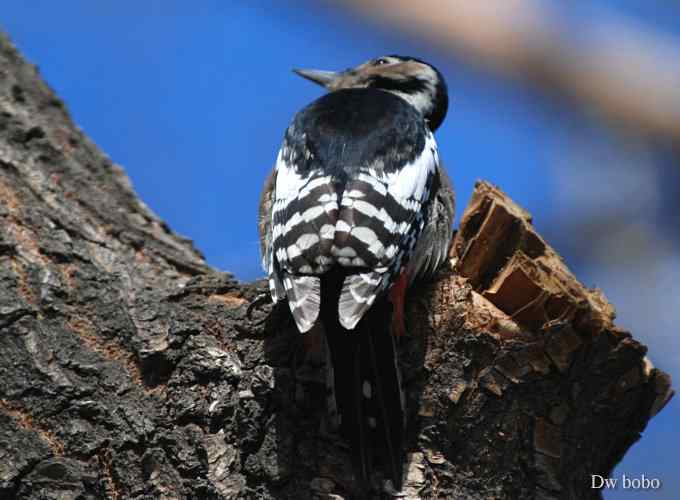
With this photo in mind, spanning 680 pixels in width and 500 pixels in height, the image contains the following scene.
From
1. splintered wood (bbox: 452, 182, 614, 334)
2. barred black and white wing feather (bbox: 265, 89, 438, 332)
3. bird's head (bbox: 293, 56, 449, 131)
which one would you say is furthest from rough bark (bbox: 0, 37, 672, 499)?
bird's head (bbox: 293, 56, 449, 131)

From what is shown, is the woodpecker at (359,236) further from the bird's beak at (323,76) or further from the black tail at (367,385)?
the bird's beak at (323,76)

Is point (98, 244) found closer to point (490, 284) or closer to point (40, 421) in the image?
point (40, 421)

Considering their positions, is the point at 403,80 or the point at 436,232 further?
the point at 403,80

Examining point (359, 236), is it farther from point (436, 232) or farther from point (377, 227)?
point (436, 232)

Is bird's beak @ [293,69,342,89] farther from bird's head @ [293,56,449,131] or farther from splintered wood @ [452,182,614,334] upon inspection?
splintered wood @ [452,182,614,334]

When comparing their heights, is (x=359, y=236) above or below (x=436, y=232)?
below

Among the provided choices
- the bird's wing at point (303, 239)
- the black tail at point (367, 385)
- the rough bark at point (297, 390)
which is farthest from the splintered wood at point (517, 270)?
the bird's wing at point (303, 239)

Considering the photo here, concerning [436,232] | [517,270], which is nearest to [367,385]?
[517,270]

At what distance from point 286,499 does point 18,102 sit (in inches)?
103

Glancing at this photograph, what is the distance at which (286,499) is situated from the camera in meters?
2.75

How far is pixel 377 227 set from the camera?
3.15 metres

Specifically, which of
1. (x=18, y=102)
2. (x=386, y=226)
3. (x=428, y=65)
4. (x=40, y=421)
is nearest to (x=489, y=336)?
(x=386, y=226)

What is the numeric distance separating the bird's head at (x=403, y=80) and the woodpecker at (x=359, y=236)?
82 centimetres

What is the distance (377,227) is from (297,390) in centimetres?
62
